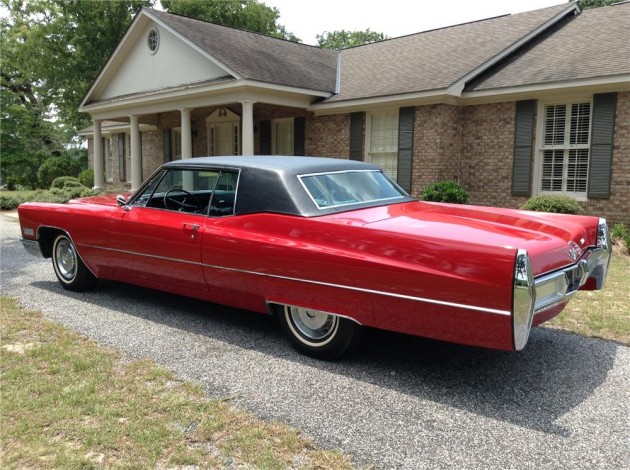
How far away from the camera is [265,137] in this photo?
1727 centimetres

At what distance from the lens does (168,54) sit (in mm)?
17203

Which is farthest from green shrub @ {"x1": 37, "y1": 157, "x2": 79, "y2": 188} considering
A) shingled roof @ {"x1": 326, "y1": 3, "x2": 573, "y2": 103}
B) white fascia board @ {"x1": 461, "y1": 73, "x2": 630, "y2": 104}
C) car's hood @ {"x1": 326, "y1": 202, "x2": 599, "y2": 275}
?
car's hood @ {"x1": 326, "y1": 202, "x2": 599, "y2": 275}

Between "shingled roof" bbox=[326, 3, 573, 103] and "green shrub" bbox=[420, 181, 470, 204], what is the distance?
2213 millimetres

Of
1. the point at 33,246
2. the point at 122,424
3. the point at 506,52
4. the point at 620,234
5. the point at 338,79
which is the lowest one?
the point at 122,424

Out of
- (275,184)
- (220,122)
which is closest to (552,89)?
(275,184)

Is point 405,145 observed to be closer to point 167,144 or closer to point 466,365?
point 466,365

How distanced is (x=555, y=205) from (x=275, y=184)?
782 centimetres

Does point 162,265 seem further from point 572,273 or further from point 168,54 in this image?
point 168,54

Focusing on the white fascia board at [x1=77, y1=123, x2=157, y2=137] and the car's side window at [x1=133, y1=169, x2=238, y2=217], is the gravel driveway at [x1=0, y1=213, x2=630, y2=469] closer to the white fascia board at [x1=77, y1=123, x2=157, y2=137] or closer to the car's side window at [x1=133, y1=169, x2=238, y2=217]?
the car's side window at [x1=133, y1=169, x2=238, y2=217]

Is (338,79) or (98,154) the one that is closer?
(338,79)

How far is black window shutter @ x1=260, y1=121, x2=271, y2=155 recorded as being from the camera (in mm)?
17188

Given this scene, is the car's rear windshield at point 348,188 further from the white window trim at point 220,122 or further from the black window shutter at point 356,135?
the white window trim at point 220,122

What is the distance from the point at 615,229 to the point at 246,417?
9.35 m

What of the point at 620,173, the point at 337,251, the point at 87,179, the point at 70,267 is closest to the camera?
the point at 337,251
